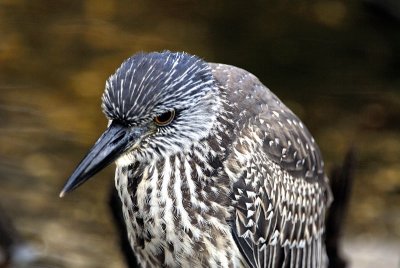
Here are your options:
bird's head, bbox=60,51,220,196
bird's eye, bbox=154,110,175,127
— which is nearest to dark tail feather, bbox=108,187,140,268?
bird's head, bbox=60,51,220,196

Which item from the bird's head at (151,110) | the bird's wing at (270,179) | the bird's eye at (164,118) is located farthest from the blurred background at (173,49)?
the bird's eye at (164,118)

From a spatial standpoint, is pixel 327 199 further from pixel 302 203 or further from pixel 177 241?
pixel 177 241

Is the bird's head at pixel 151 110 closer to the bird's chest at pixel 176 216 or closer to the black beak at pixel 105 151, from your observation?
the black beak at pixel 105 151

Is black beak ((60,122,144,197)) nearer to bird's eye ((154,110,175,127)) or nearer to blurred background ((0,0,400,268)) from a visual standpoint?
bird's eye ((154,110,175,127))

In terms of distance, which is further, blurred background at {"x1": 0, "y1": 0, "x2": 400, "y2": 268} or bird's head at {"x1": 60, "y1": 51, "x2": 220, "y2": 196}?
blurred background at {"x1": 0, "y1": 0, "x2": 400, "y2": 268}

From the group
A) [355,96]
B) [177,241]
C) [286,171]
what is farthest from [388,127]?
[177,241]
